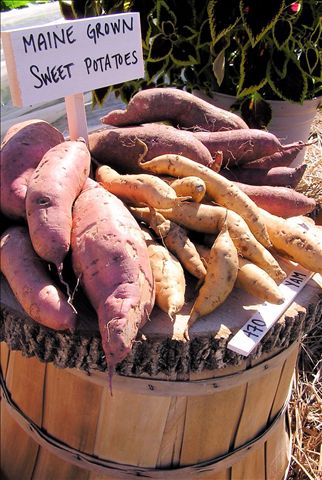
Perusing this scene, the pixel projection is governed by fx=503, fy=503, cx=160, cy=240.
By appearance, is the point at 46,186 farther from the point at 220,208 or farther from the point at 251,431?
the point at 251,431

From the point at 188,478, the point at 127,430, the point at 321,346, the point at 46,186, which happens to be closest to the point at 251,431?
the point at 188,478

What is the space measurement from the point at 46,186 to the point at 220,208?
0.34 meters

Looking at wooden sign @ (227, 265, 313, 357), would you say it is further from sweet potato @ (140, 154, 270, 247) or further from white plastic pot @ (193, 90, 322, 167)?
white plastic pot @ (193, 90, 322, 167)

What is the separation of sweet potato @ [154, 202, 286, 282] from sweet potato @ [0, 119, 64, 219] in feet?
0.91

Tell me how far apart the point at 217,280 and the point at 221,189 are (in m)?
0.22

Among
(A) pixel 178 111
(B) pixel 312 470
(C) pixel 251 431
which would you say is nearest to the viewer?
(C) pixel 251 431

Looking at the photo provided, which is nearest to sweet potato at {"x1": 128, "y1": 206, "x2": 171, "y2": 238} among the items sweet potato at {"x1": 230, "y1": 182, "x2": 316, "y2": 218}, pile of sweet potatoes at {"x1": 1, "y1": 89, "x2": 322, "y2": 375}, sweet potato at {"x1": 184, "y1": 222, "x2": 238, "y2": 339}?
pile of sweet potatoes at {"x1": 1, "y1": 89, "x2": 322, "y2": 375}

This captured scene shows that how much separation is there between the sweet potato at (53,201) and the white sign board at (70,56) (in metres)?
0.14

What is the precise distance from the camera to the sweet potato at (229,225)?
99 centimetres

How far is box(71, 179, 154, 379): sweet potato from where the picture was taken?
79cm

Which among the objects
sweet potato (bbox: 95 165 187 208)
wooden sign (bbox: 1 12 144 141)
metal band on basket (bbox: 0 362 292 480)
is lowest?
metal band on basket (bbox: 0 362 292 480)

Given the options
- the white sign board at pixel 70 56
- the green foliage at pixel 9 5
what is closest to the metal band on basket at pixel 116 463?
the white sign board at pixel 70 56

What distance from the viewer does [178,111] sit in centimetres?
126

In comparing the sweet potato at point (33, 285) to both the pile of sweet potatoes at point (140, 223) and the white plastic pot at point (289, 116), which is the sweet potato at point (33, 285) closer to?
the pile of sweet potatoes at point (140, 223)
